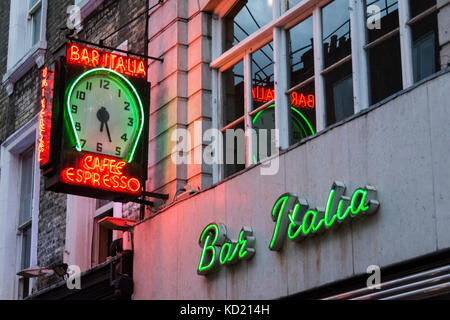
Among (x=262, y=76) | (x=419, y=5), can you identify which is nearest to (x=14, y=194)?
(x=262, y=76)

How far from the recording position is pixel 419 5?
847 centimetres

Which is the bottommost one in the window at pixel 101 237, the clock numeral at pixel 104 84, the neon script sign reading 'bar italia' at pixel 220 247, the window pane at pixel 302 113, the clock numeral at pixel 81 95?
the neon script sign reading 'bar italia' at pixel 220 247

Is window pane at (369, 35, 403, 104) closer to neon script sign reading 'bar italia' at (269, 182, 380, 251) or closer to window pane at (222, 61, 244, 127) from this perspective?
neon script sign reading 'bar italia' at (269, 182, 380, 251)

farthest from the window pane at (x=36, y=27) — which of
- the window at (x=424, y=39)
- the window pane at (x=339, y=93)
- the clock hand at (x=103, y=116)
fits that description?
the window at (x=424, y=39)

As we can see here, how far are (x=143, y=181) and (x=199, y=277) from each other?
1.63m

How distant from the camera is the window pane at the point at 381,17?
345 inches

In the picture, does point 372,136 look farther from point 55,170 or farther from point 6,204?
point 6,204

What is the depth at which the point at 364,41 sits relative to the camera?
9.10 metres

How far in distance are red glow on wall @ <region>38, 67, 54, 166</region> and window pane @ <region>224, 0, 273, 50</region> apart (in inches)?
85.3

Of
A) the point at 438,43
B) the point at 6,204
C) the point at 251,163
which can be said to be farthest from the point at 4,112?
the point at 438,43

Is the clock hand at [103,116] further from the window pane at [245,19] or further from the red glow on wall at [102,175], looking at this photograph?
the window pane at [245,19]

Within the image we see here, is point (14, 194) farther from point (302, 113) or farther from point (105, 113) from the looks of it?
point (302, 113)

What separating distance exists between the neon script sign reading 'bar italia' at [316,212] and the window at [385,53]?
1.07 m

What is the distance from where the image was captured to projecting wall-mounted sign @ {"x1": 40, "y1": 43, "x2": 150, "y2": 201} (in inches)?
433
